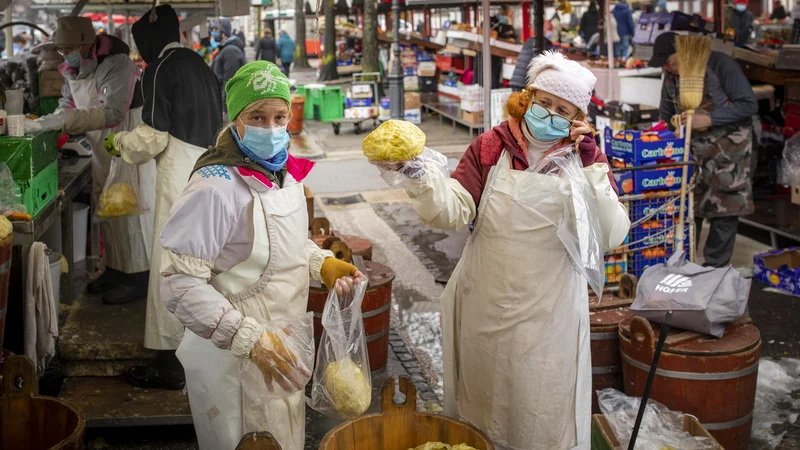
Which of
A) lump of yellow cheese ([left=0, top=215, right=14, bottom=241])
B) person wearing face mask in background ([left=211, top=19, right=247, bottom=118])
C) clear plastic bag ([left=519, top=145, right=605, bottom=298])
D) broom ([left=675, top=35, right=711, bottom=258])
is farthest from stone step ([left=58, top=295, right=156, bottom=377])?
person wearing face mask in background ([left=211, top=19, right=247, bottom=118])

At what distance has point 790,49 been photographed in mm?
8977

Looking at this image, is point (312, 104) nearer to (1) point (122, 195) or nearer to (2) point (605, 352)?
(1) point (122, 195)

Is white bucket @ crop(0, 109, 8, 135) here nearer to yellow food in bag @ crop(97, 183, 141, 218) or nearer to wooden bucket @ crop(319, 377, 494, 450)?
yellow food in bag @ crop(97, 183, 141, 218)

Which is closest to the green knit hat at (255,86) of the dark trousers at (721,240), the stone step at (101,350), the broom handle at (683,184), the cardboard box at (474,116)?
the stone step at (101,350)

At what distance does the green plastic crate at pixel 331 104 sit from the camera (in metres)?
18.0

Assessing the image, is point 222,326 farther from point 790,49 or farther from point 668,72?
point 790,49

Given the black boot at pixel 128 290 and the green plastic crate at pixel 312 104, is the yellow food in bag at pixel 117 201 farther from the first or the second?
the green plastic crate at pixel 312 104

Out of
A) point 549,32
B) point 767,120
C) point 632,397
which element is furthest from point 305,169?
point 549,32

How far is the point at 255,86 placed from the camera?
10.0 ft

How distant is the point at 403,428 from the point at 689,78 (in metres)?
4.26

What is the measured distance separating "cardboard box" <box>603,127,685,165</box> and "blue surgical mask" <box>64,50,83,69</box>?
4.23 meters

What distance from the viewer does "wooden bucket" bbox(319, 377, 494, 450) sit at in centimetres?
330

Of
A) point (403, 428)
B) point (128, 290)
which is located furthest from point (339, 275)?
point (128, 290)

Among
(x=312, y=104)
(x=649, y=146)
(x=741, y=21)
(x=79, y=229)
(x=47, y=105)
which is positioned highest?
(x=741, y=21)
